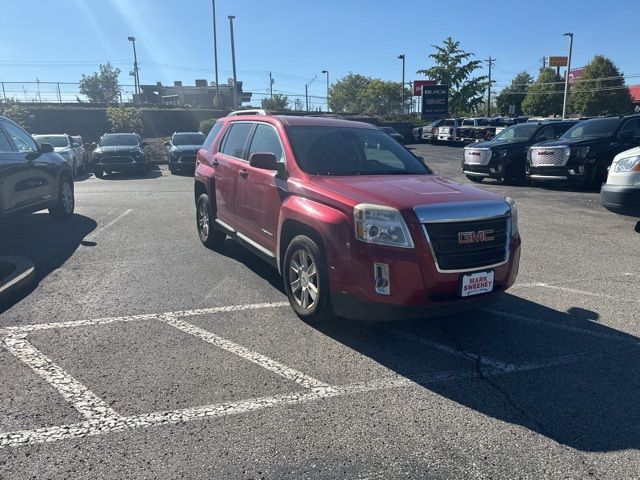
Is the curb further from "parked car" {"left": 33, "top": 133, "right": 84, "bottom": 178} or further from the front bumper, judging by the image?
"parked car" {"left": 33, "top": 133, "right": 84, "bottom": 178}

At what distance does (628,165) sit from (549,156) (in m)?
5.36

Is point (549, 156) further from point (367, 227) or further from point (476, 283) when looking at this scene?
point (367, 227)

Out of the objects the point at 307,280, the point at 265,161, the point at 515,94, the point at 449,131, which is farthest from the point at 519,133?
the point at 515,94

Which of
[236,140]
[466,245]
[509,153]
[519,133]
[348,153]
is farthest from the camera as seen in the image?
[519,133]

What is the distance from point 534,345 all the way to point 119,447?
325 centimetres

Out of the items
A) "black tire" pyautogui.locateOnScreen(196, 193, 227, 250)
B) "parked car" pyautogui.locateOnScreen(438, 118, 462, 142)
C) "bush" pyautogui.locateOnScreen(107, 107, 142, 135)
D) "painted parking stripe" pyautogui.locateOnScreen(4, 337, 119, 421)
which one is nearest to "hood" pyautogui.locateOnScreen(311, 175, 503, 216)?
"painted parking stripe" pyautogui.locateOnScreen(4, 337, 119, 421)

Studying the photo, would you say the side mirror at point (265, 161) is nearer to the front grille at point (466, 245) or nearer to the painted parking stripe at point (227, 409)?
the front grille at point (466, 245)

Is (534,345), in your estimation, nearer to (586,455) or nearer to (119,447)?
(586,455)

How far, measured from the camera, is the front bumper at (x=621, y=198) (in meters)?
8.31

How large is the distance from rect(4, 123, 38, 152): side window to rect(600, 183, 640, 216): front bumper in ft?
31.3

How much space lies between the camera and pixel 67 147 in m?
18.3

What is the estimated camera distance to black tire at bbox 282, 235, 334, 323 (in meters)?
4.41

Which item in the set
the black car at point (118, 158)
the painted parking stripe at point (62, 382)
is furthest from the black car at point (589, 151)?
the black car at point (118, 158)

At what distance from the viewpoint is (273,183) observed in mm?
5332
